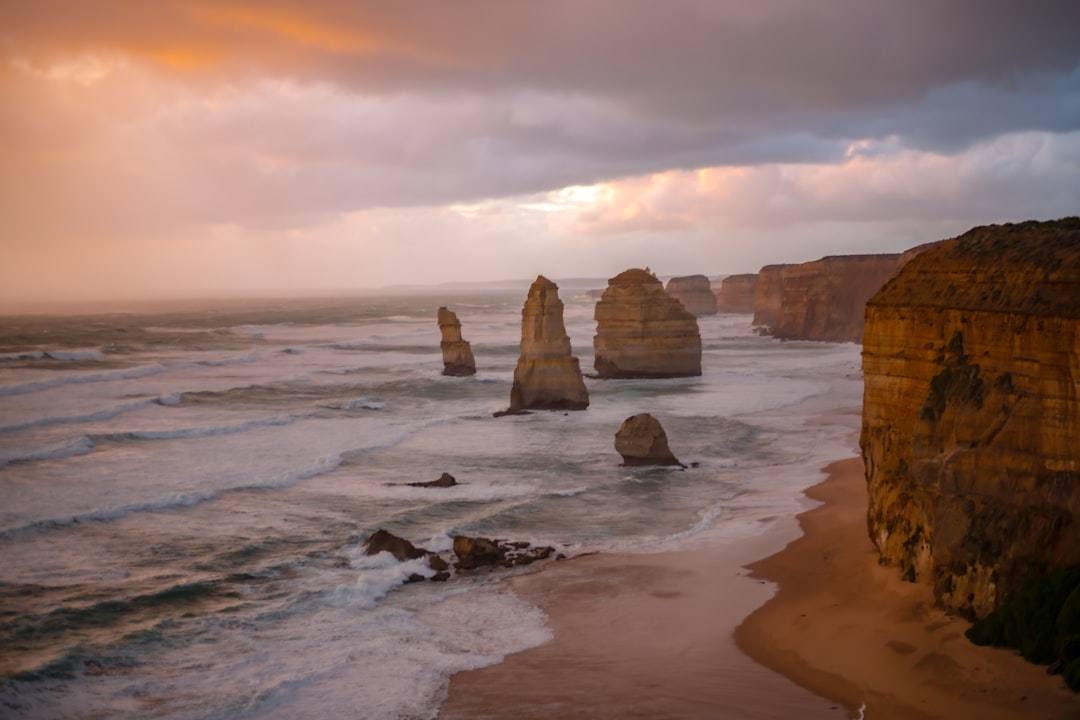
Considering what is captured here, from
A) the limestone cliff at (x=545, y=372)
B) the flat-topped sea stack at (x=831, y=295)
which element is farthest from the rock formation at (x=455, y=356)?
the flat-topped sea stack at (x=831, y=295)

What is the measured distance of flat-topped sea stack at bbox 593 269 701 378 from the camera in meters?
57.1

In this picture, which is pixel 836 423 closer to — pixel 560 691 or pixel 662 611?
pixel 662 611

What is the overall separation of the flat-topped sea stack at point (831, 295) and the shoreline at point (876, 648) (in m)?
69.1

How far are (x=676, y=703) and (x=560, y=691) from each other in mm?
1739

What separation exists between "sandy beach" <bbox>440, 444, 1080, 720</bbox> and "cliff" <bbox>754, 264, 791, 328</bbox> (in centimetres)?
9424

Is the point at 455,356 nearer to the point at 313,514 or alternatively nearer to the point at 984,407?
the point at 313,514

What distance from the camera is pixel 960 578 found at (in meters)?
14.7

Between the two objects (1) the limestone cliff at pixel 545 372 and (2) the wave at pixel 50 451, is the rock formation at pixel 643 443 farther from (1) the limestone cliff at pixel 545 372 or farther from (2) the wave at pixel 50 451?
(2) the wave at pixel 50 451

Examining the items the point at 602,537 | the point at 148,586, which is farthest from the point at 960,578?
the point at 148,586

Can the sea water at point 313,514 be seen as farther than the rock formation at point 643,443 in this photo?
No

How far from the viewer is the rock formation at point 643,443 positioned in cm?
3158

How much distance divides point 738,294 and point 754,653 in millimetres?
142140

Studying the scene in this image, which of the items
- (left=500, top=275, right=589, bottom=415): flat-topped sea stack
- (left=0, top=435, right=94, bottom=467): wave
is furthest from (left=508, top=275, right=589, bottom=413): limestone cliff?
(left=0, top=435, right=94, bottom=467): wave

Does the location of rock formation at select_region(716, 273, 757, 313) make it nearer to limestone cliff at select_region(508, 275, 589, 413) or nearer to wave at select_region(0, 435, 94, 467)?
limestone cliff at select_region(508, 275, 589, 413)
